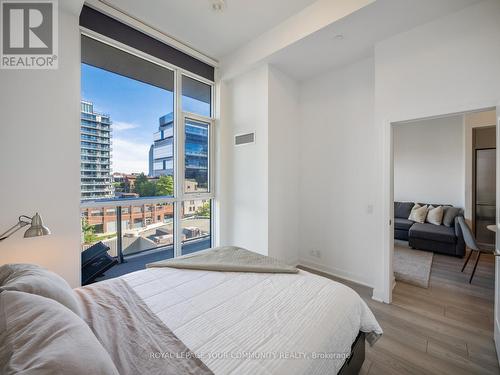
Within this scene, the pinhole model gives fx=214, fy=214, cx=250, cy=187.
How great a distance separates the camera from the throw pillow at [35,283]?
0.97 m

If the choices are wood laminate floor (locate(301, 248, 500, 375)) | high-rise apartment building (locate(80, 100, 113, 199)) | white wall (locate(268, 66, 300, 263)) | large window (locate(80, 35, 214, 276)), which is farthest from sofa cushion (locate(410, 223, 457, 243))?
high-rise apartment building (locate(80, 100, 113, 199))

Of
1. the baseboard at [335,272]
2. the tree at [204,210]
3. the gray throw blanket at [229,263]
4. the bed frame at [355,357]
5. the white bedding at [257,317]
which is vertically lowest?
the baseboard at [335,272]

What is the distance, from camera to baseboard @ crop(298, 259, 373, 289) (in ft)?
9.63

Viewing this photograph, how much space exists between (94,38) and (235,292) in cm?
304

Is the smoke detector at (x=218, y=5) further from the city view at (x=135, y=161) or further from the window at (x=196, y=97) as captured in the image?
the city view at (x=135, y=161)

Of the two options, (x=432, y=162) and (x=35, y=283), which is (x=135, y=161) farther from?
(x=432, y=162)

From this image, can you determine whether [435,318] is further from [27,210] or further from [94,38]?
[94,38]

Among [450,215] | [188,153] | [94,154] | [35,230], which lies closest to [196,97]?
[188,153]

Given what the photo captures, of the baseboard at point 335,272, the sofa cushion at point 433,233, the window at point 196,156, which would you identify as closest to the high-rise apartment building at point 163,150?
the window at point 196,156

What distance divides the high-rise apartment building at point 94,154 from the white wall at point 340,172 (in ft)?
9.06

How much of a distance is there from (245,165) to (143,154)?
4.69 ft

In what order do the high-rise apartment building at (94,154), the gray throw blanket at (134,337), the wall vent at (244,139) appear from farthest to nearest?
the wall vent at (244,139) → the high-rise apartment building at (94,154) → the gray throw blanket at (134,337)

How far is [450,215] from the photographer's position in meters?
4.17

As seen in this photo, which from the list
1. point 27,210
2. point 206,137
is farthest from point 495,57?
point 27,210
